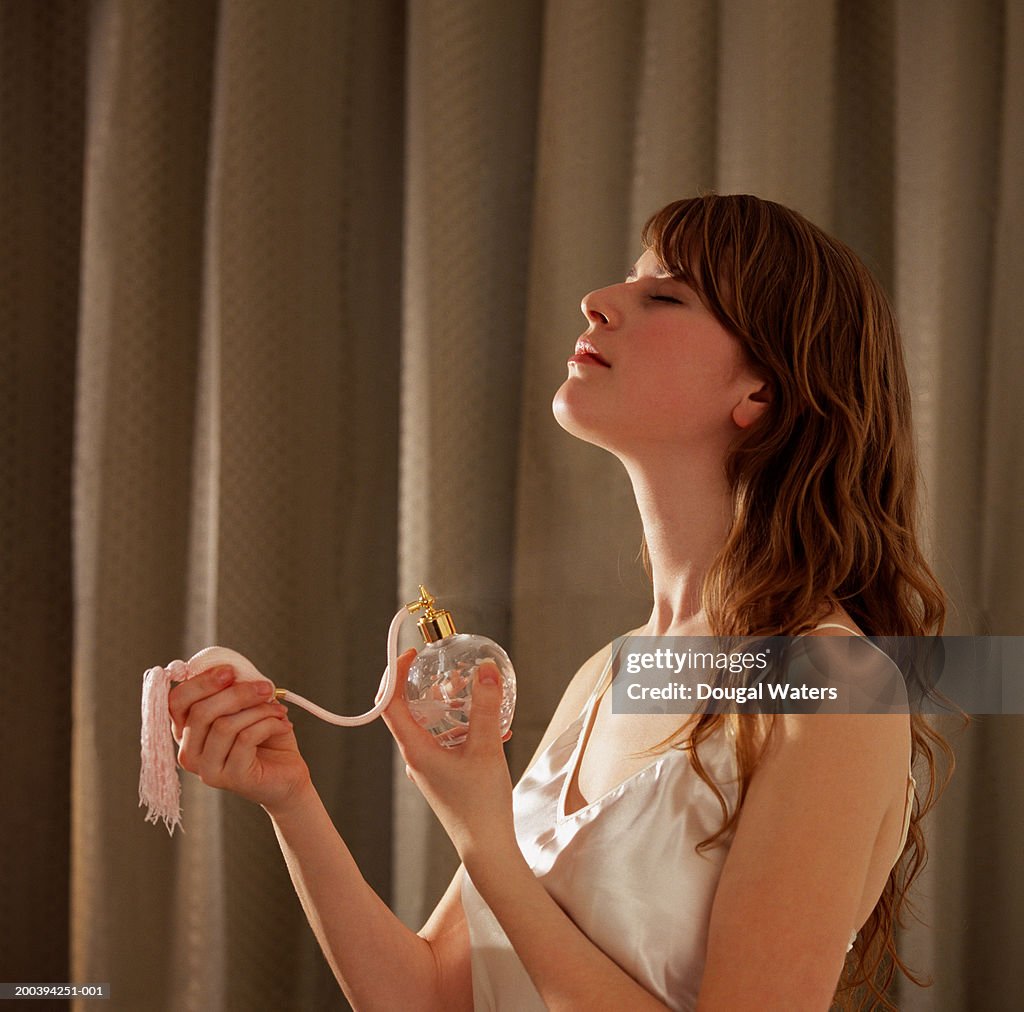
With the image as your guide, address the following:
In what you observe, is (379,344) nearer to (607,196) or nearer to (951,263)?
(607,196)

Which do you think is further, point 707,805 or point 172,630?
point 172,630

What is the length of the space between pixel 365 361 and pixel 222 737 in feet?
2.77

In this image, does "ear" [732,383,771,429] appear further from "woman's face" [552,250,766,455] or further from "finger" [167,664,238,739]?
"finger" [167,664,238,739]

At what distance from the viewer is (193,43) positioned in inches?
65.9

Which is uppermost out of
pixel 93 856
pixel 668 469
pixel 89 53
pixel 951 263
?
pixel 89 53

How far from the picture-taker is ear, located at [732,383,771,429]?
1.00 metres

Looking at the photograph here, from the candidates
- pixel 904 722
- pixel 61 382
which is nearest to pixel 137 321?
pixel 61 382

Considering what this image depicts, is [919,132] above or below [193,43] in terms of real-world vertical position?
below

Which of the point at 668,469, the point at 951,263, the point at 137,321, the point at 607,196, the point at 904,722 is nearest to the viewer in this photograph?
the point at 904,722

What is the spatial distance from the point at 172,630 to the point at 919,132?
1190 mm

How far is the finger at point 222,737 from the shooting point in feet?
2.91

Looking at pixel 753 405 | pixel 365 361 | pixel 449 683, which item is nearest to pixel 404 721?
pixel 449 683

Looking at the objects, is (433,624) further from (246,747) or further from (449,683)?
(246,747)

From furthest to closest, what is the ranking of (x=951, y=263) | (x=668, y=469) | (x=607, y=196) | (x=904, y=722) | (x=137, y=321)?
(x=137, y=321), (x=607, y=196), (x=951, y=263), (x=668, y=469), (x=904, y=722)
